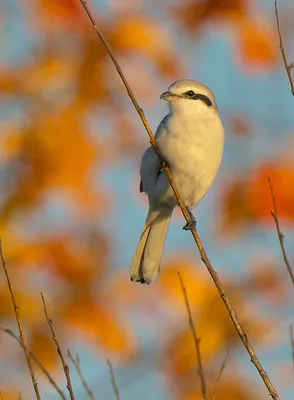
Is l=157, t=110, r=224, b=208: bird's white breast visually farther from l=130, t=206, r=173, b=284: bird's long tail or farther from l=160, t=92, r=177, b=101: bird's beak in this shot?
l=130, t=206, r=173, b=284: bird's long tail

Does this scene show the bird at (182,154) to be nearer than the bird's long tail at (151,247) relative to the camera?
Yes

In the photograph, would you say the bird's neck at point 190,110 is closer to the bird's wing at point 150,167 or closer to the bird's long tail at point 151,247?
the bird's wing at point 150,167

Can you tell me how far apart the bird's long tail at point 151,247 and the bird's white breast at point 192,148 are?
0.31m

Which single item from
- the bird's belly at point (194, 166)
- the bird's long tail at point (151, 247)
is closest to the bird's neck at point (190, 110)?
the bird's belly at point (194, 166)

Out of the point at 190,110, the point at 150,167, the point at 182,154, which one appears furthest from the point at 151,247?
the point at 190,110

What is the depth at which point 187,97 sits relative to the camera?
4156 mm

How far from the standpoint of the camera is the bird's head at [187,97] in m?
4.13

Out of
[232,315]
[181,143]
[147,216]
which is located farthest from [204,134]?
[232,315]

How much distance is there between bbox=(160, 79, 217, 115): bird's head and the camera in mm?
4129

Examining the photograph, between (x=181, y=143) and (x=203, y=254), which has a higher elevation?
(x=181, y=143)

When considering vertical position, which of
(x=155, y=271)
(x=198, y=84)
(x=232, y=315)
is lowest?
(x=232, y=315)

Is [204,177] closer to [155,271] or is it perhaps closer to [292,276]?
[155,271]

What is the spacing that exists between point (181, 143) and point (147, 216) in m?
0.76

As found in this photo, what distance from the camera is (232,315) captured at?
2.25 meters
